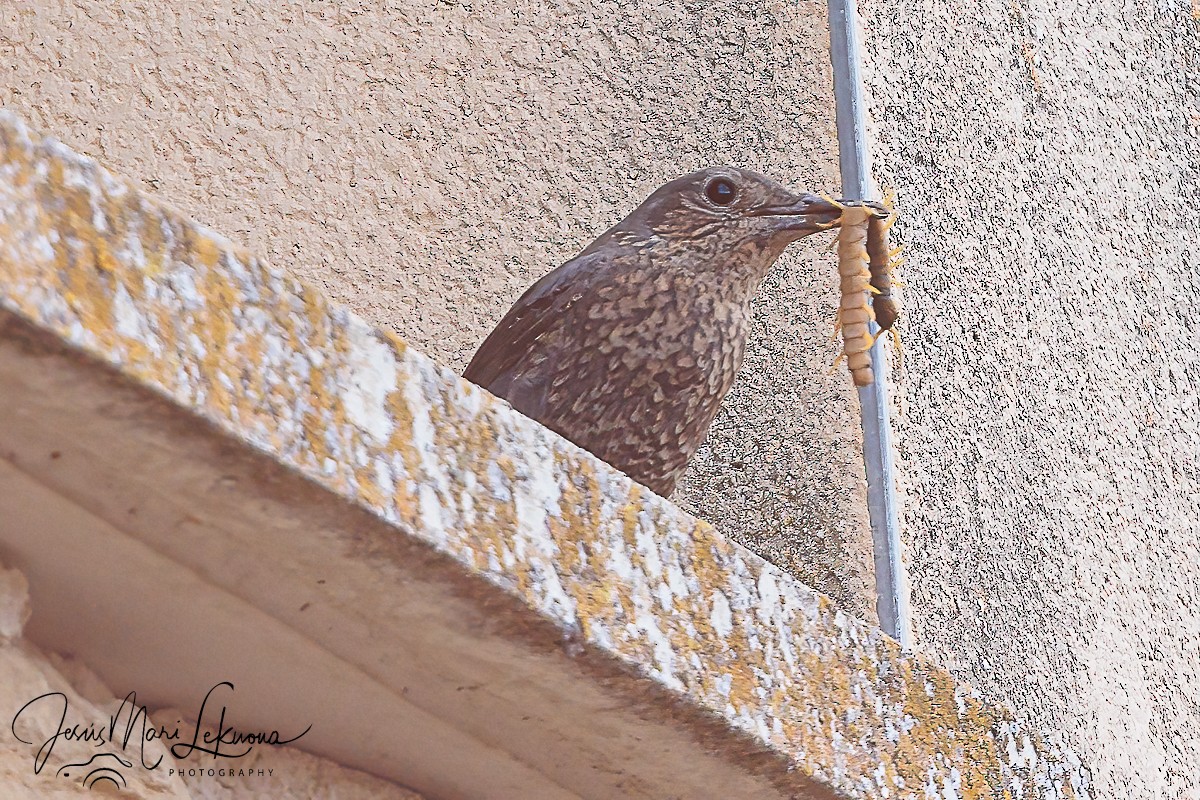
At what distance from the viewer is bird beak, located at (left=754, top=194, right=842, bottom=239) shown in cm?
191

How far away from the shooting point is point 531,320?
75.2 inches

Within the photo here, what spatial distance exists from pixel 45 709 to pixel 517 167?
74.1 inches

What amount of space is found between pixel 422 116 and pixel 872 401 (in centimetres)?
97

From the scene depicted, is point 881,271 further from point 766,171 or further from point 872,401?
point 766,171

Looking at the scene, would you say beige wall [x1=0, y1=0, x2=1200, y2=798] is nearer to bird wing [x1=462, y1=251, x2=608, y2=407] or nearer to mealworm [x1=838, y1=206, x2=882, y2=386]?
mealworm [x1=838, y1=206, x2=882, y2=386]

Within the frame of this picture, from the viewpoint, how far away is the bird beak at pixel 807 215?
1.91 metres

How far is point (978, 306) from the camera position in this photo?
2.66 metres

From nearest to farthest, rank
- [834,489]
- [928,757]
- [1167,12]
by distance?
[928,757], [834,489], [1167,12]

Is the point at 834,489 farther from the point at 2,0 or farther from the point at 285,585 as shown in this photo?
the point at 2,0

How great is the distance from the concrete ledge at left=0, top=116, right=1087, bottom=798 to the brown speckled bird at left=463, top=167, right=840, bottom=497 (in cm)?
54

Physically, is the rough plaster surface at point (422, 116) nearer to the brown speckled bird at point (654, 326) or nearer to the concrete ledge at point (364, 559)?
the brown speckled bird at point (654, 326)

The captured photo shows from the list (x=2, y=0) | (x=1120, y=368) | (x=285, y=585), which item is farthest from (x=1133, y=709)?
(x=2, y=0)

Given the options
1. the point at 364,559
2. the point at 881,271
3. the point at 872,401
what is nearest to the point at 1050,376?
the point at 872,401

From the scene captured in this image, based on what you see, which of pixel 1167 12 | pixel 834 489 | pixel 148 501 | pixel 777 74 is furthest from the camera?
pixel 1167 12
